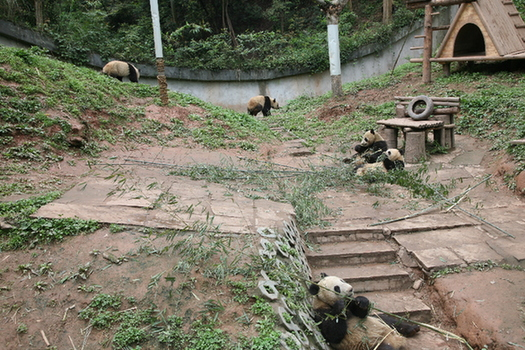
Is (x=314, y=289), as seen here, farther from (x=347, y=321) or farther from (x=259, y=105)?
(x=259, y=105)

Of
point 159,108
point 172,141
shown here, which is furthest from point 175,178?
point 159,108

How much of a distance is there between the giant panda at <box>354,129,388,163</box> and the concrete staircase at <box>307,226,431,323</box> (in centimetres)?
245

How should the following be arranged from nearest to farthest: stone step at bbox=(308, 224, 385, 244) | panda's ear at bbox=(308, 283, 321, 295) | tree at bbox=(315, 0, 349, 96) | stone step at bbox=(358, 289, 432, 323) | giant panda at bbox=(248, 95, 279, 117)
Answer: panda's ear at bbox=(308, 283, 321, 295) < stone step at bbox=(358, 289, 432, 323) < stone step at bbox=(308, 224, 385, 244) < tree at bbox=(315, 0, 349, 96) < giant panda at bbox=(248, 95, 279, 117)

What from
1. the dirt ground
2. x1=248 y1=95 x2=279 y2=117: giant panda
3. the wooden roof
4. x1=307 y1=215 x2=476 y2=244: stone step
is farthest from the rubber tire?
x1=248 y1=95 x2=279 y2=117: giant panda

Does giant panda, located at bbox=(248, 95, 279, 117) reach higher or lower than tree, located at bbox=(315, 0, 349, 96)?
lower

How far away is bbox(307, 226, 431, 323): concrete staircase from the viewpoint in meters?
3.70

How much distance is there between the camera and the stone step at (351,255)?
13.7 ft

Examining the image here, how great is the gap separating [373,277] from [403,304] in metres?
0.36

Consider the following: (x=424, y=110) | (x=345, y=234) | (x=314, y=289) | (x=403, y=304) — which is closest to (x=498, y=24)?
(x=424, y=110)

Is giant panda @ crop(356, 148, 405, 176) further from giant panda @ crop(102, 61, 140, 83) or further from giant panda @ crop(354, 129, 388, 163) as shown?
giant panda @ crop(102, 61, 140, 83)

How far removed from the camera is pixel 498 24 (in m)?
9.94

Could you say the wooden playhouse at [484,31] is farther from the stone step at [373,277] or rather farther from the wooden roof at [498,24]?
the stone step at [373,277]

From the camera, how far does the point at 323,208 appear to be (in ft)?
16.7

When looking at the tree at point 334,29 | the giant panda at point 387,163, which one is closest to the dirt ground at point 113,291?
the giant panda at point 387,163
